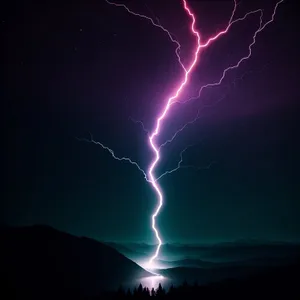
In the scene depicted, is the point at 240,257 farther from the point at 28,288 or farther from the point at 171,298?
the point at 171,298

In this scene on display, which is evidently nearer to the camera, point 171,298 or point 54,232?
point 171,298

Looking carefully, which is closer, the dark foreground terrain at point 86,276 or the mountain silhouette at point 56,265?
the dark foreground terrain at point 86,276

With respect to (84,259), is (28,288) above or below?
below

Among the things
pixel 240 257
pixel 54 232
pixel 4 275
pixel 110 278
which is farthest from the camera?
pixel 240 257

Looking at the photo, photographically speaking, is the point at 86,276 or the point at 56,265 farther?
the point at 86,276

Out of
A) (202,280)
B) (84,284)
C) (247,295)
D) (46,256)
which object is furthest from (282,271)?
(202,280)

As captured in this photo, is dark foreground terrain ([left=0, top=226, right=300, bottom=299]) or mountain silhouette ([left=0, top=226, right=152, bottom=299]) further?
mountain silhouette ([left=0, top=226, right=152, bottom=299])
